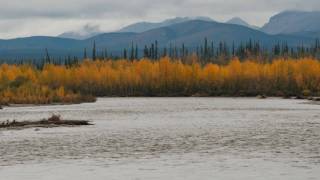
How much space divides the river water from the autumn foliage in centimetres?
9563

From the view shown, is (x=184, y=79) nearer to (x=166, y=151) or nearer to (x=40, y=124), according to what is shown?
(x=40, y=124)

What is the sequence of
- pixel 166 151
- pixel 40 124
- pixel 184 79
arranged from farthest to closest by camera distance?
pixel 184 79 < pixel 40 124 < pixel 166 151

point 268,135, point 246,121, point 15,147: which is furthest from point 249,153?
point 246,121

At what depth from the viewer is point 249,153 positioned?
143ft

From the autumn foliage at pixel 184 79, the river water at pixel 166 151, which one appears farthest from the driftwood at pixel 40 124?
the autumn foliage at pixel 184 79

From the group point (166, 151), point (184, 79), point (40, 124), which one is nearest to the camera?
point (166, 151)

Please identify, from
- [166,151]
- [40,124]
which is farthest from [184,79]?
[166,151]

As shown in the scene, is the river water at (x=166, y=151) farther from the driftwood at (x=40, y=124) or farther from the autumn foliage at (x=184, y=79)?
the autumn foliage at (x=184, y=79)

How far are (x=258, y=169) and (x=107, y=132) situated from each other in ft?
90.2

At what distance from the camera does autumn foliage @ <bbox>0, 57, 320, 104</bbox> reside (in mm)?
166250

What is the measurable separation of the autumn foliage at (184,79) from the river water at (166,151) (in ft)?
314

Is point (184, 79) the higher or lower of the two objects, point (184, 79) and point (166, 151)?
the higher

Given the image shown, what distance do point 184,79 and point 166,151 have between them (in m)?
129

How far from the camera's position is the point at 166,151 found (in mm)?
45438
